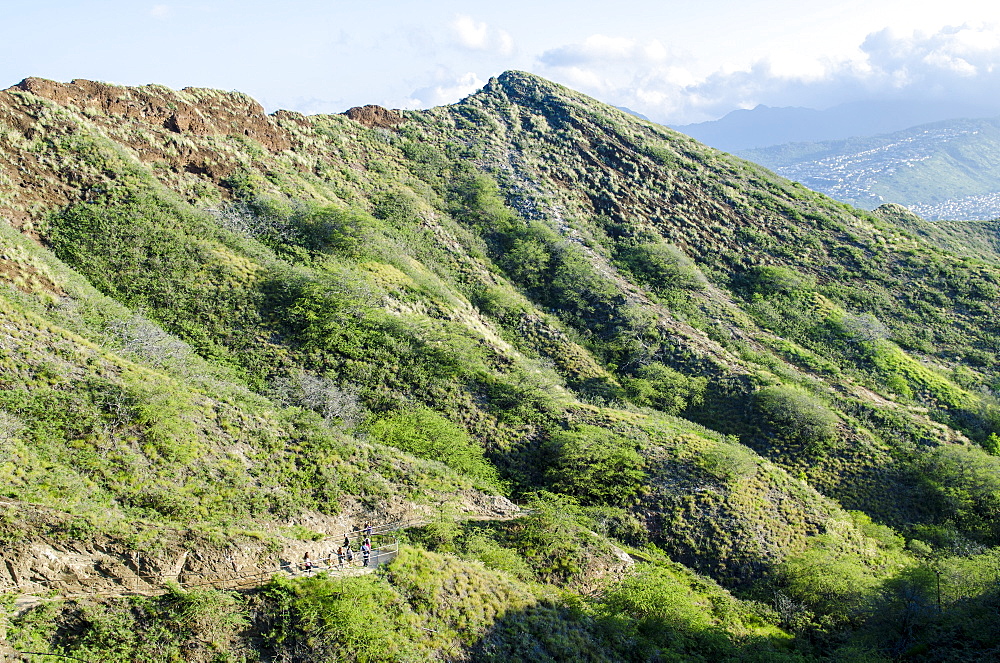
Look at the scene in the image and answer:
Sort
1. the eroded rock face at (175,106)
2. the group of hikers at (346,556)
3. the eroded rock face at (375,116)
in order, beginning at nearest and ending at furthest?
the group of hikers at (346,556), the eroded rock face at (175,106), the eroded rock face at (375,116)

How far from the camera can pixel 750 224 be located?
68.6 metres

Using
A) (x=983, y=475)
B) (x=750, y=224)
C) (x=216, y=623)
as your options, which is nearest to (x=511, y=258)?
(x=750, y=224)

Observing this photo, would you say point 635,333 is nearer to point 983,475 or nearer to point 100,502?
point 983,475

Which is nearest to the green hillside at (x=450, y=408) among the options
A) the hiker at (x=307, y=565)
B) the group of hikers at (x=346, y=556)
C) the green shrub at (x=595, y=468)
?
the green shrub at (x=595, y=468)

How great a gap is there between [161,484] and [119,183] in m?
26.0

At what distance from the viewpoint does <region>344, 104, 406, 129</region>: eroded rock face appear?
67.8 metres

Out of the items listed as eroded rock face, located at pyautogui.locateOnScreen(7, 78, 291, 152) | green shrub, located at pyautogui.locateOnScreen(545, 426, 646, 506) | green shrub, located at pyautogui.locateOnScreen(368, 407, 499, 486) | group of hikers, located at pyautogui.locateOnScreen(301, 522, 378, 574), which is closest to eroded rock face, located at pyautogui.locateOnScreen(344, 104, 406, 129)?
eroded rock face, located at pyautogui.locateOnScreen(7, 78, 291, 152)

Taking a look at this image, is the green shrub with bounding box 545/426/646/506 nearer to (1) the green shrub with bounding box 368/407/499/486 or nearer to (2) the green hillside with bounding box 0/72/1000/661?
(2) the green hillside with bounding box 0/72/1000/661

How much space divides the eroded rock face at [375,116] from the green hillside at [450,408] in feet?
9.45

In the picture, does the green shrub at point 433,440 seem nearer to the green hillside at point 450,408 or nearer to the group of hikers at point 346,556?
A: the green hillside at point 450,408

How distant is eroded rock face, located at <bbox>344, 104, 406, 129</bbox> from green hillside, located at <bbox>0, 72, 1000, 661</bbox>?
2.88m

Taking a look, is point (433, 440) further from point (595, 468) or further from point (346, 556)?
point (346, 556)

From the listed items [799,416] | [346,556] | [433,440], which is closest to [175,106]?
[433,440]

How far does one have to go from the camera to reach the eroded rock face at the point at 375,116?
67812mm
